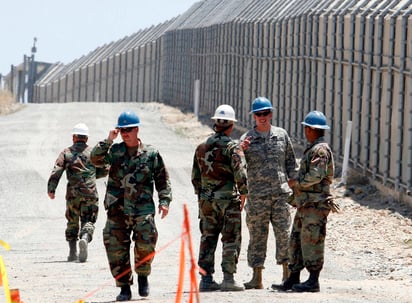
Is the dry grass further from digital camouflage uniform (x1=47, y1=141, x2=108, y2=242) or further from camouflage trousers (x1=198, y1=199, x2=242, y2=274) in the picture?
camouflage trousers (x1=198, y1=199, x2=242, y2=274)

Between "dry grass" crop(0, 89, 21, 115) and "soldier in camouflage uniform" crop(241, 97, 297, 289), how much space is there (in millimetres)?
26772

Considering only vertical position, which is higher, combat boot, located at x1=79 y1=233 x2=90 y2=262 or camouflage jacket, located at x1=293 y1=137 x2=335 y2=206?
camouflage jacket, located at x1=293 y1=137 x2=335 y2=206

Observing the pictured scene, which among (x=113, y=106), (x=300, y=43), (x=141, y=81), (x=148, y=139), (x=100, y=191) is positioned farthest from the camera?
(x=141, y=81)

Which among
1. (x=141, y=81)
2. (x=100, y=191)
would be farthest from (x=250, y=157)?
(x=141, y=81)

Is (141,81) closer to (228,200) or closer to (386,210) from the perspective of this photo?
(386,210)

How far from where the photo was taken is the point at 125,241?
11.7 metres

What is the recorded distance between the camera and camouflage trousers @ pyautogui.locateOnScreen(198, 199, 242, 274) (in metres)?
12.1

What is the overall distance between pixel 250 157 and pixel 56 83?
1675 inches

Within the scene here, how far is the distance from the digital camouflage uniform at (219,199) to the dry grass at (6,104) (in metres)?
27.0

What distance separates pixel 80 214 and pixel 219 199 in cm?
379

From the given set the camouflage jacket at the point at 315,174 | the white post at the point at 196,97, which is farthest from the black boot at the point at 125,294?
the white post at the point at 196,97

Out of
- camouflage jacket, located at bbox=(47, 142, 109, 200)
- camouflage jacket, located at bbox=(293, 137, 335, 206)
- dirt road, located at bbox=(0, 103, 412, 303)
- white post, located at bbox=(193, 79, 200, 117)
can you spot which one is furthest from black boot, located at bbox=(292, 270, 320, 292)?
white post, located at bbox=(193, 79, 200, 117)

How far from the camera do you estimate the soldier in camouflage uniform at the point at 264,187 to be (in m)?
12.5

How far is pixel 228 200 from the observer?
12102mm
